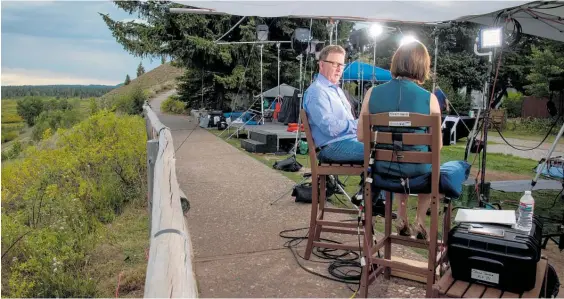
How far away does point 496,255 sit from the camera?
88.0 inches

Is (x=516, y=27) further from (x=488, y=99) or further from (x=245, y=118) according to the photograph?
(x=245, y=118)

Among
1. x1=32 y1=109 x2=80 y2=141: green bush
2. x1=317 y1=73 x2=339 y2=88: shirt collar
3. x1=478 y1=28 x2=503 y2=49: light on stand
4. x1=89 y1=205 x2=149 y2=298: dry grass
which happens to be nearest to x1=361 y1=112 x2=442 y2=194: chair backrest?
x1=317 y1=73 x2=339 y2=88: shirt collar

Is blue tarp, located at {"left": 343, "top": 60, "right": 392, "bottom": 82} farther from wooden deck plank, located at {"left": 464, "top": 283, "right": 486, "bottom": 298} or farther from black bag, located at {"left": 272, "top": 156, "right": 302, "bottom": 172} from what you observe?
wooden deck plank, located at {"left": 464, "top": 283, "right": 486, "bottom": 298}

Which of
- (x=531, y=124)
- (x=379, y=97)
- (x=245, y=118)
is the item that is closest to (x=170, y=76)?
(x=245, y=118)

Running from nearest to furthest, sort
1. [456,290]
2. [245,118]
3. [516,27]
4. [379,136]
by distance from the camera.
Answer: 1. [456,290]
2. [379,136]
3. [516,27]
4. [245,118]

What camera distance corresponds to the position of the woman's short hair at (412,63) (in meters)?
2.76

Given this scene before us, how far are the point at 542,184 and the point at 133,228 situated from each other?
A: 19.3 ft

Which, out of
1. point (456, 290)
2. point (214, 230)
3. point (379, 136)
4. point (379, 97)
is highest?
point (379, 97)

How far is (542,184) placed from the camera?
22.3ft

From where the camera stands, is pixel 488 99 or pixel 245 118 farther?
pixel 245 118

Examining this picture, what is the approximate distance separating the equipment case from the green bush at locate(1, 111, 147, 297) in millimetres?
2871

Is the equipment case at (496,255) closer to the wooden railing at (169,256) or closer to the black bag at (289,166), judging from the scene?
the wooden railing at (169,256)

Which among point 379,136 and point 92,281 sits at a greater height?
point 379,136

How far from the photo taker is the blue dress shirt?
135 inches
